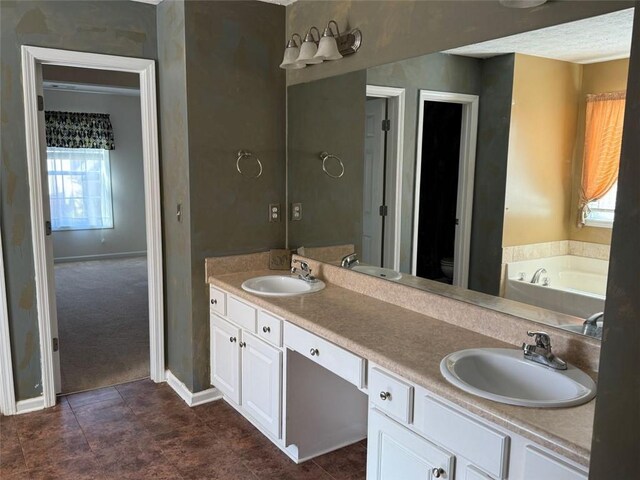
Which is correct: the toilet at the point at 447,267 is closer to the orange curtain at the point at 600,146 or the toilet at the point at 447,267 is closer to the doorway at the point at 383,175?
the doorway at the point at 383,175

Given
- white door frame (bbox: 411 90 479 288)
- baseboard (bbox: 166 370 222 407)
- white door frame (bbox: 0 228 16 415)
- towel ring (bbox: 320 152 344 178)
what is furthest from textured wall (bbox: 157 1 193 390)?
white door frame (bbox: 411 90 479 288)

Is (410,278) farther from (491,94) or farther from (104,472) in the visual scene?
(104,472)

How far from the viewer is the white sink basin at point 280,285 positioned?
9.57ft

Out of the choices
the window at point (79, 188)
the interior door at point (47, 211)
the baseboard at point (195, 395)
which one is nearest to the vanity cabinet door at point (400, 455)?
the baseboard at point (195, 395)

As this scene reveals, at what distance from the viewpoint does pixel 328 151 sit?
312 cm

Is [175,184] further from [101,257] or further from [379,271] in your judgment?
[101,257]

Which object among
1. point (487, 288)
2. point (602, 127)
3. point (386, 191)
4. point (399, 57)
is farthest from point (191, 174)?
point (602, 127)

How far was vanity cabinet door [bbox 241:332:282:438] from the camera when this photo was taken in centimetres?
258

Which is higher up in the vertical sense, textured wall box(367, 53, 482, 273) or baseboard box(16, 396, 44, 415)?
textured wall box(367, 53, 482, 273)

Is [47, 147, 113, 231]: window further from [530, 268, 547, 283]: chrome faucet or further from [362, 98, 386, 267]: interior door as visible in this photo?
[530, 268, 547, 283]: chrome faucet

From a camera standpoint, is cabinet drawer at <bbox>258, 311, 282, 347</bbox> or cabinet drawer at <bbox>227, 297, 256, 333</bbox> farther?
cabinet drawer at <bbox>227, 297, 256, 333</bbox>

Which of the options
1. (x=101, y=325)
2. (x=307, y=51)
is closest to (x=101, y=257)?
(x=101, y=325)

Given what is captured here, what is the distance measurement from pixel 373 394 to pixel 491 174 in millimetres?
1024

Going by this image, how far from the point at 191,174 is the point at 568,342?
2.17 m
